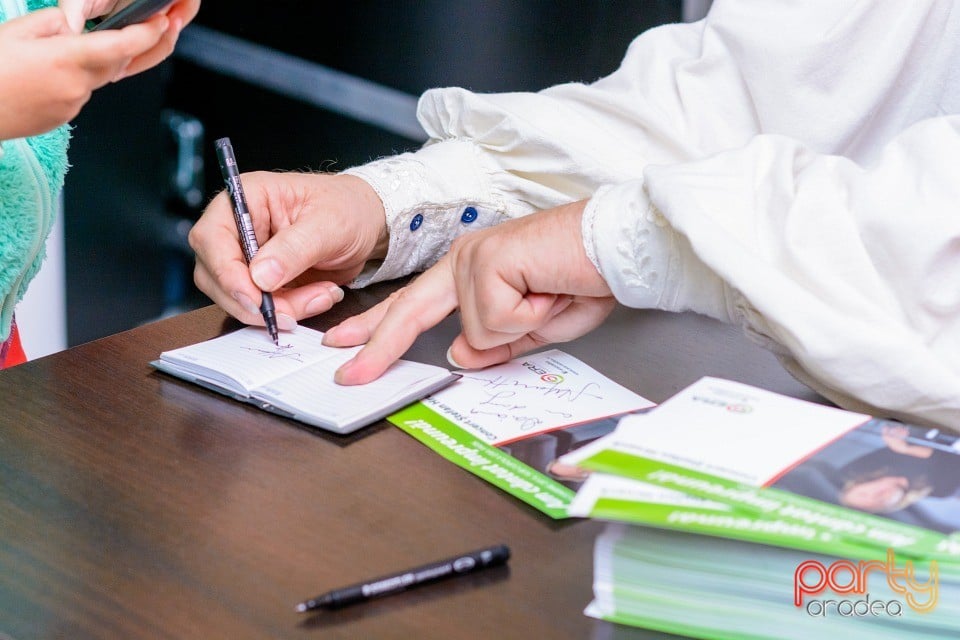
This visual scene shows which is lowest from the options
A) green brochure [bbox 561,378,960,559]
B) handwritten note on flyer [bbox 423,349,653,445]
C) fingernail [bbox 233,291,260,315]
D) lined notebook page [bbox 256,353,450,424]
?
handwritten note on flyer [bbox 423,349,653,445]

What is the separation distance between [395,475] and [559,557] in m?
0.14

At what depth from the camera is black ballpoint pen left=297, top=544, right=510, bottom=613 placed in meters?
0.57

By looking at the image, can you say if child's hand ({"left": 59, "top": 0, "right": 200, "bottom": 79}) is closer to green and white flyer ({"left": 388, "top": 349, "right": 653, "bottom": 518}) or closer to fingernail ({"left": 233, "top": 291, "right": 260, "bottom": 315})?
fingernail ({"left": 233, "top": 291, "right": 260, "bottom": 315})

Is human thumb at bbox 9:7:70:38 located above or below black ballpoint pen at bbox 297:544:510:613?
above

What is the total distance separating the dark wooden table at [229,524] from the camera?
56 cm

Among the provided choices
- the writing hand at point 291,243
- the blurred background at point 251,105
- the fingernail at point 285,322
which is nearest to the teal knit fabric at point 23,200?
the writing hand at point 291,243

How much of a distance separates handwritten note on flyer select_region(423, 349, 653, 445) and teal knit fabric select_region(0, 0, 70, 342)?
439 millimetres

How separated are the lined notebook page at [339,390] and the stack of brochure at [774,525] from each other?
27cm

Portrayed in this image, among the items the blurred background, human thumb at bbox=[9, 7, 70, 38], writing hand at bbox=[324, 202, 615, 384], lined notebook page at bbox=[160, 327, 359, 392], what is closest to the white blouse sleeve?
writing hand at bbox=[324, 202, 615, 384]

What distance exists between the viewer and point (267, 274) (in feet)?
3.09

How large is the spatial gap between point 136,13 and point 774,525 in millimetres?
552

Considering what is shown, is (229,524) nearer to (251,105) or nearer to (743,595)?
(743,595)
